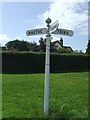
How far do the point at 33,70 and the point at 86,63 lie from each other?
8.95 meters

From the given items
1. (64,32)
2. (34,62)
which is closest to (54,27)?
(64,32)

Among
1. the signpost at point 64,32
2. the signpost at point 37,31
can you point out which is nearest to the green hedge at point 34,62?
the signpost at point 37,31

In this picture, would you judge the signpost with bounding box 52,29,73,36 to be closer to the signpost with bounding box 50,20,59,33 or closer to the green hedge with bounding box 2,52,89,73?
the signpost with bounding box 50,20,59,33

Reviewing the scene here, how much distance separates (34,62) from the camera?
1224 inches

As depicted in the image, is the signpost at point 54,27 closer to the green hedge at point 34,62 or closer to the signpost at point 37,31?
the signpost at point 37,31

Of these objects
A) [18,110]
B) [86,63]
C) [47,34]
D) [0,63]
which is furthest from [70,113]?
[86,63]

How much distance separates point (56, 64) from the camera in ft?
107

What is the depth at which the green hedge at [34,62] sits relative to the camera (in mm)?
29453

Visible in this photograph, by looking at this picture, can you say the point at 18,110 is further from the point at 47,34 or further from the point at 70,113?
the point at 47,34

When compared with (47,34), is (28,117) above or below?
below

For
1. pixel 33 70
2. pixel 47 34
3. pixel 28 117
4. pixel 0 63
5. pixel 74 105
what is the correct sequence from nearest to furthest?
pixel 28 117
pixel 47 34
pixel 74 105
pixel 0 63
pixel 33 70

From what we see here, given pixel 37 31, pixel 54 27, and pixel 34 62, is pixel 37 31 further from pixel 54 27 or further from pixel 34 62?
pixel 34 62

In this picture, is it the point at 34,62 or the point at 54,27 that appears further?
the point at 34,62

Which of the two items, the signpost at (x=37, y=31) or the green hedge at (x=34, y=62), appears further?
the green hedge at (x=34, y=62)
